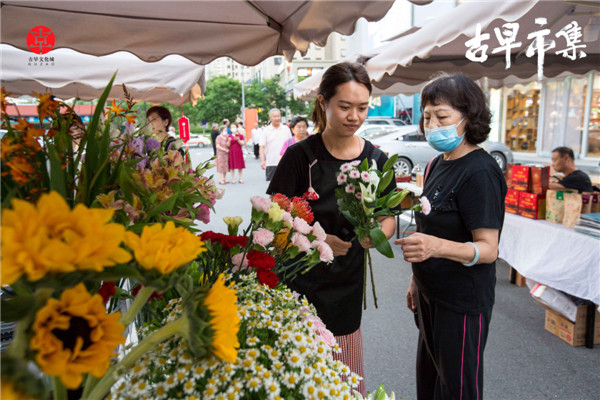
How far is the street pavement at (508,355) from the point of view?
2695 mm

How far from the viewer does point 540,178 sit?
3.72 meters

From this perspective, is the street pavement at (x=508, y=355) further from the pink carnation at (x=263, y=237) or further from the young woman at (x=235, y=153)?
the young woman at (x=235, y=153)

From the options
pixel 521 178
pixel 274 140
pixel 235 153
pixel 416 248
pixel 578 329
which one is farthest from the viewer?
pixel 235 153

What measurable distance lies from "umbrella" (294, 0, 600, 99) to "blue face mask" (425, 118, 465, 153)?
101cm

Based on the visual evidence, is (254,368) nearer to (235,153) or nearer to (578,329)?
(578,329)

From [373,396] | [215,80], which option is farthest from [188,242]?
[215,80]

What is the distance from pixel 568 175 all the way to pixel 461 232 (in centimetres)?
335

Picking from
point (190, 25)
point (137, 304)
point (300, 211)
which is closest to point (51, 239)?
point (137, 304)

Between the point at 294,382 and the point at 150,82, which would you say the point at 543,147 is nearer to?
the point at 150,82

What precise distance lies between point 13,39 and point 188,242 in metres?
2.36

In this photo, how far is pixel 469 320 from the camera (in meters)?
1.69

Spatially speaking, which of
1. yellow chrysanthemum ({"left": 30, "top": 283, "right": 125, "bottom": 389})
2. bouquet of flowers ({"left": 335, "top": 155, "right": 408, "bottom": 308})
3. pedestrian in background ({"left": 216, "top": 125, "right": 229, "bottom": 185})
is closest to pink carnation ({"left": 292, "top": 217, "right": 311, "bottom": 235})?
bouquet of flowers ({"left": 335, "top": 155, "right": 408, "bottom": 308})

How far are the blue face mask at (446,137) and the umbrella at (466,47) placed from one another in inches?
39.9

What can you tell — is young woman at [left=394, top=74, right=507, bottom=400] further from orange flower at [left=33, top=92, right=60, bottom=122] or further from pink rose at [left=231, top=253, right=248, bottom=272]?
orange flower at [left=33, top=92, right=60, bottom=122]
